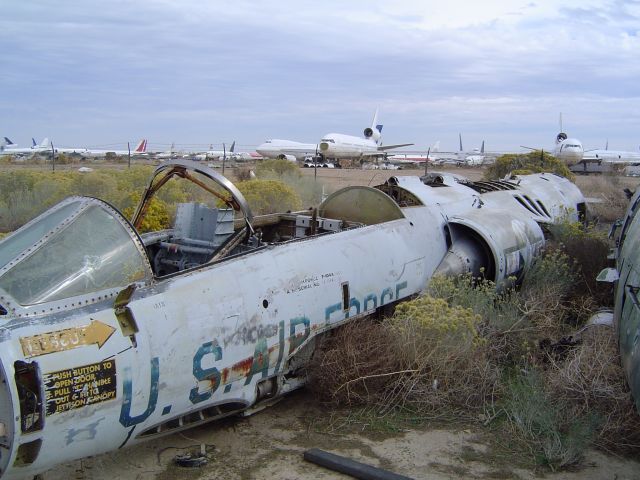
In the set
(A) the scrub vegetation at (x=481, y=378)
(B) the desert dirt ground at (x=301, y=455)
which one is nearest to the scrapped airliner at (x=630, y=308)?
(A) the scrub vegetation at (x=481, y=378)

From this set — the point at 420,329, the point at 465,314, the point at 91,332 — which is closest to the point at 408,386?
the point at 420,329

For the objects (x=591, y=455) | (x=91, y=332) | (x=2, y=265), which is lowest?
(x=591, y=455)

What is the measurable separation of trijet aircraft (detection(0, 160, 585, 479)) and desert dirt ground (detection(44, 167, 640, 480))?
33cm

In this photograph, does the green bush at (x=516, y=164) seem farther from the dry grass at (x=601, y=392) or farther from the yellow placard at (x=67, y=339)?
the yellow placard at (x=67, y=339)

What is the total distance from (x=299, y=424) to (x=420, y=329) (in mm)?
1553

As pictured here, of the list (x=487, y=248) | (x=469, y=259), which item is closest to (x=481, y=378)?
(x=469, y=259)

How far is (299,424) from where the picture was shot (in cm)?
578

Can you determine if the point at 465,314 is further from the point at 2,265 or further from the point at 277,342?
the point at 2,265

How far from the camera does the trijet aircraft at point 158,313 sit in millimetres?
4008

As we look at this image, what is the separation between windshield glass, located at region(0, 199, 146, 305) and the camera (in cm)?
436

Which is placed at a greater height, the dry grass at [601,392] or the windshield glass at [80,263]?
the windshield glass at [80,263]

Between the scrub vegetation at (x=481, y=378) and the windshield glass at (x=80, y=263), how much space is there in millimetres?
2158

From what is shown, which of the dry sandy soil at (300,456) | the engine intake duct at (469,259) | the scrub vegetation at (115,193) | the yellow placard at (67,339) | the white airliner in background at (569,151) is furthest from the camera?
the white airliner in background at (569,151)

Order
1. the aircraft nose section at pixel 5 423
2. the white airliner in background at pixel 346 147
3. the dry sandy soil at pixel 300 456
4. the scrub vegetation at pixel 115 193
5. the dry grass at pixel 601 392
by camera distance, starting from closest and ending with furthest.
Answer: the aircraft nose section at pixel 5 423 → the dry sandy soil at pixel 300 456 → the dry grass at pixel 601 392 → the scrub vegetation at pixel 115 193 → the white airliner in background at pixel 346 147
